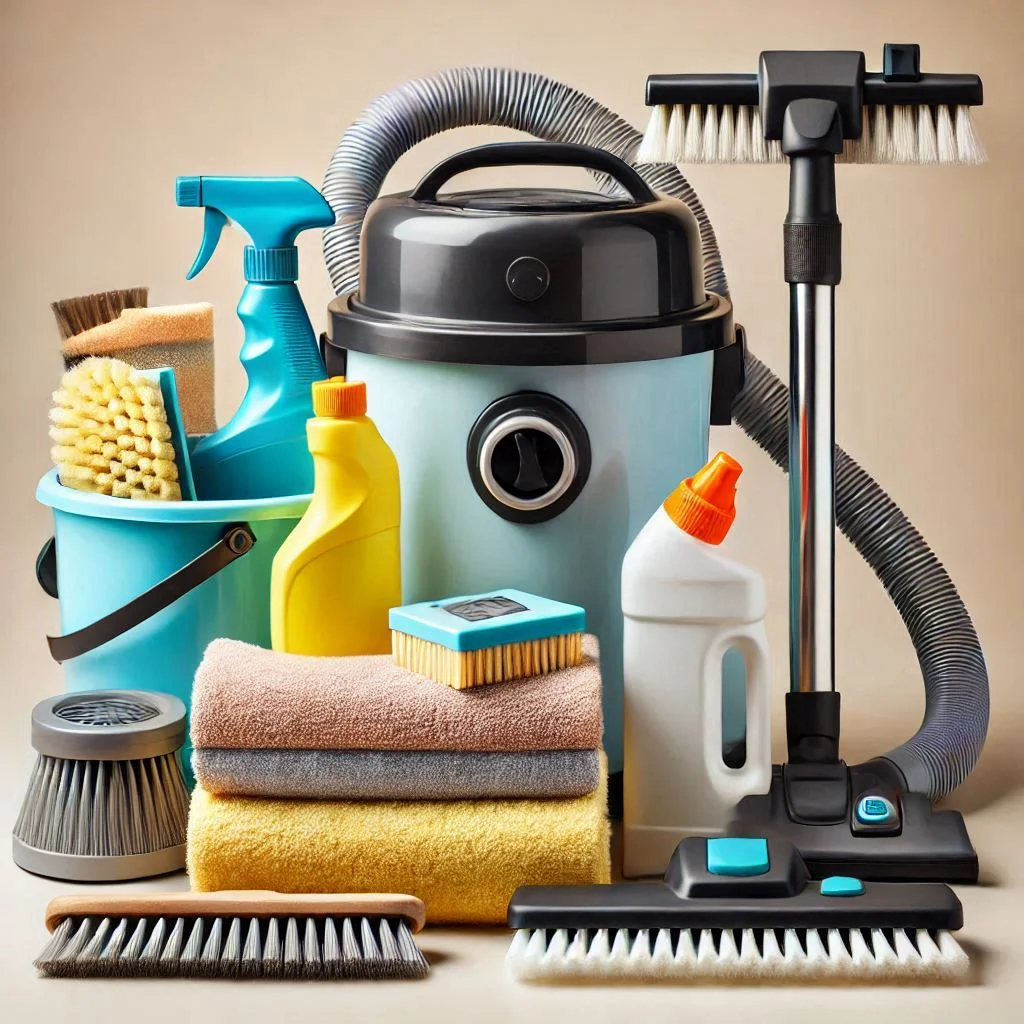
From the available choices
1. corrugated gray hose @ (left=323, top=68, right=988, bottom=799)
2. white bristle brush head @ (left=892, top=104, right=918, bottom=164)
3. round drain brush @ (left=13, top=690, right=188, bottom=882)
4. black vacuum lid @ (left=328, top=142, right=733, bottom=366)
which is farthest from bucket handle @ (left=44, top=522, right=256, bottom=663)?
white bristle brush head @ (left=892, top=104, right=918, bottom=164)

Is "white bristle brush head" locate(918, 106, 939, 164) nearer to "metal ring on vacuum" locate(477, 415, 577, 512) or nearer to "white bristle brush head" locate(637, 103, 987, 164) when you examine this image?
"white bristle brush head" locate(637, 103, 987, 164)

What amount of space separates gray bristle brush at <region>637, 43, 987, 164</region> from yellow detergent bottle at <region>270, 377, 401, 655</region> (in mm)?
401

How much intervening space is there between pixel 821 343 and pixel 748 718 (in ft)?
1.17

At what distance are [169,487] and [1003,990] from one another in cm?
87

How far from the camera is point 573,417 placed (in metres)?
1.72

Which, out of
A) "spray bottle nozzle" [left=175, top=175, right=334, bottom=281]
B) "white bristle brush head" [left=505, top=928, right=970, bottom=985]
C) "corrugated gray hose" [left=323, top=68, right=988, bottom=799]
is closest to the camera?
"white bristle brush head" [left=505, top=928, right=970, bottom=985]

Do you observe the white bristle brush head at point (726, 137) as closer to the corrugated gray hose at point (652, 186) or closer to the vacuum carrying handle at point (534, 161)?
the vacuum carrying handle at point (534, 161)

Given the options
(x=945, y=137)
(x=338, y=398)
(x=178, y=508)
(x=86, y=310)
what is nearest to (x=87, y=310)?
(x=86, y=310)

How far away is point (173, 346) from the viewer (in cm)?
198

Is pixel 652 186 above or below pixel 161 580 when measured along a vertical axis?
above

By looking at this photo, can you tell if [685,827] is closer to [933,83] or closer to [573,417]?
[573,417]

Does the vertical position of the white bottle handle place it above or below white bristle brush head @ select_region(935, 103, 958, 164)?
below

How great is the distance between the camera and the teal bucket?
Result: 69.6 inches

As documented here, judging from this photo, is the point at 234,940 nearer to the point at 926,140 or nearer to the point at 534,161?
the point at 534,161
